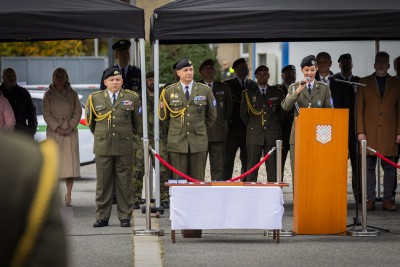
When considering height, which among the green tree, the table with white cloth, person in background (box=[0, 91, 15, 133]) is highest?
the green tree

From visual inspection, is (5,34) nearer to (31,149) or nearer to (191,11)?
(191,11)

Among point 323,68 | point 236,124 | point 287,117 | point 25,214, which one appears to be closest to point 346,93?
point 323,68

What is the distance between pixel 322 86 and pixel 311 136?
1.28 metres

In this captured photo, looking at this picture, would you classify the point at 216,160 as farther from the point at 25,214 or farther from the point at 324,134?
the point at 25,214

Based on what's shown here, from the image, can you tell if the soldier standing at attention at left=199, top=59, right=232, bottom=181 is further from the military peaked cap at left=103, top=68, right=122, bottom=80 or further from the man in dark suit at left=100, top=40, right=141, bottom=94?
the military peaked cap at left=103, top=68, right=122, bottom=80

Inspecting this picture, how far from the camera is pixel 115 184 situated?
1177 cm

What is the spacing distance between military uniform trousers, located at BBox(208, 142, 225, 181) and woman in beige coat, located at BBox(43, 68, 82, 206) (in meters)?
1.93

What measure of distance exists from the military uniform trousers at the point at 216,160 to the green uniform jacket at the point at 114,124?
232 centimetres

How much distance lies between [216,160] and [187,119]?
1.86m

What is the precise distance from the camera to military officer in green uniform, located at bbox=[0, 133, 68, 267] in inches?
72.6

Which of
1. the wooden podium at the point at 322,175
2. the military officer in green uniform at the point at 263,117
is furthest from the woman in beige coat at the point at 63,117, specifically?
the wooden podium at the point at 322,175

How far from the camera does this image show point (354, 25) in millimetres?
11258

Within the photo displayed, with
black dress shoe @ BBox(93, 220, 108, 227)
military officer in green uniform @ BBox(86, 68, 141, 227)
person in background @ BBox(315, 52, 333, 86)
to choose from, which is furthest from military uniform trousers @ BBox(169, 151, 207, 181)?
person in background @ BBox(315, 52, 333, 86)

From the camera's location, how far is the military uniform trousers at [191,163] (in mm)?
12039
